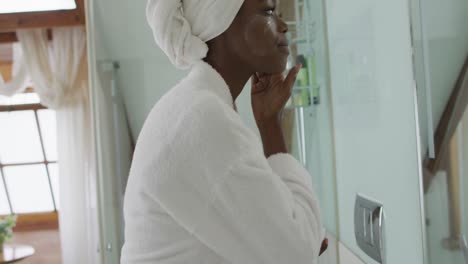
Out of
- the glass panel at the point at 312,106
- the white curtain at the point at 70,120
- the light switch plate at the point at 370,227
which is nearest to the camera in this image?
the light switch plate at the point at 370,227

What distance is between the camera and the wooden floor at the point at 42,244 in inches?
206

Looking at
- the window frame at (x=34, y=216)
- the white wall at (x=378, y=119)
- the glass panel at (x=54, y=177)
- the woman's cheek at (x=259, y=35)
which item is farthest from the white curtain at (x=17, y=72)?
the woman's cheek at (x=259, y=35)

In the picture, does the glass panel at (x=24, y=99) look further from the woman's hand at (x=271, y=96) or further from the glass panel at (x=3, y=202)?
the woman's hand at (x=271, y=96)

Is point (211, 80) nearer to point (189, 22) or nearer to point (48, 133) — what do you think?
point (189, 22)

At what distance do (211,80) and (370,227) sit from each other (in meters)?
0.48

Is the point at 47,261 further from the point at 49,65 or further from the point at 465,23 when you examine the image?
the point at 465,23

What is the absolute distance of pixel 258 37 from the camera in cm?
84

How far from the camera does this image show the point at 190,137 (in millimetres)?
687

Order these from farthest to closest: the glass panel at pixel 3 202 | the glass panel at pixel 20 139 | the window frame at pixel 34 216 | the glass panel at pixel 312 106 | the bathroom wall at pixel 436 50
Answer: the glass panel at pixel 3 202
the glass panel at pixel 20 139
the window frame at pixel 34 216
the glass panel at pixel 312 106
the bathroom wall at pixel 436 50

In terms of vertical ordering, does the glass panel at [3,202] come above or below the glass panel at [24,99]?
below

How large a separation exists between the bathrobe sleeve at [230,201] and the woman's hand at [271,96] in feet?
0.48

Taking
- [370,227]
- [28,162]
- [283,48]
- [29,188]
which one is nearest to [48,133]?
[28,162]

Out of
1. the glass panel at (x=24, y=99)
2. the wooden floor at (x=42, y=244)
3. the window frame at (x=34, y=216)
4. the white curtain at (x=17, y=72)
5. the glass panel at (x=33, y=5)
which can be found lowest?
the wooden floor at (x=42, y=244)

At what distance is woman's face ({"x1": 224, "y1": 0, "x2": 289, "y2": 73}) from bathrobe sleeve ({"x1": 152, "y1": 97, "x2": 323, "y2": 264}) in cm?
18
